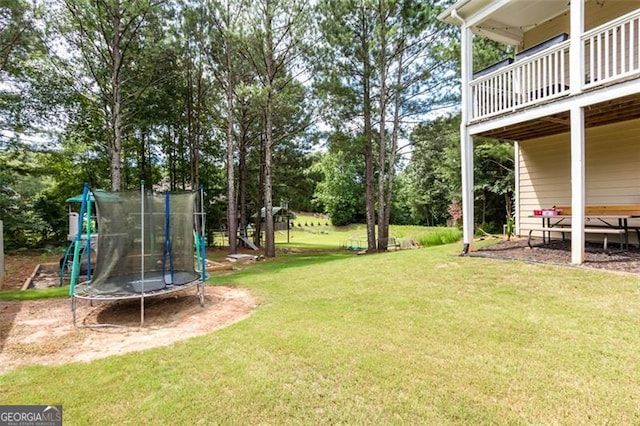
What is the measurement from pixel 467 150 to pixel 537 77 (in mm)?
1814

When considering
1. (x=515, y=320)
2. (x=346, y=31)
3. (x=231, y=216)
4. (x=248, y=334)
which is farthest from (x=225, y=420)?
(x=346, y=31)

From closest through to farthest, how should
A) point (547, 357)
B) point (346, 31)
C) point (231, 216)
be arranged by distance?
point (547, 357) → point (346, 31) → point (231, 216)

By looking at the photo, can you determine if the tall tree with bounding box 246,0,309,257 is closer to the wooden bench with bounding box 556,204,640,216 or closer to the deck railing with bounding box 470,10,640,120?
the deck railing with bounding box 470,10,640,120

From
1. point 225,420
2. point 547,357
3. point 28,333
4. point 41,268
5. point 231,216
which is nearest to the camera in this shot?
point 225,420

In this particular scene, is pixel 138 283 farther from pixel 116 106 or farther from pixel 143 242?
pixel 116 106

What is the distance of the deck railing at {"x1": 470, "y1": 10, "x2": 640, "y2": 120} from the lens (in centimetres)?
586

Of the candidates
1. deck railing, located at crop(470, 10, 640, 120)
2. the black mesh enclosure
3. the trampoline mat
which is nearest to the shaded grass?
the trampoline mat

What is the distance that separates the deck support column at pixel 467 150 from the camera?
7148 millimetres

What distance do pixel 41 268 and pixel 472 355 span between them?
508 inches

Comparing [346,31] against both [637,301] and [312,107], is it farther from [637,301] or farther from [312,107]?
[637,301]

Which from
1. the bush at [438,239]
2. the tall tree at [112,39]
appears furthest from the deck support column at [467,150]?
the tall tree at [112,39]

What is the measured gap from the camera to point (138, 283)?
5074mm

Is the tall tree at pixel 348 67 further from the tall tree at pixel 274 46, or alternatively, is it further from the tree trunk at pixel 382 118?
the tall tree at pixel 274 46

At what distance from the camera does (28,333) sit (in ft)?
13.3
